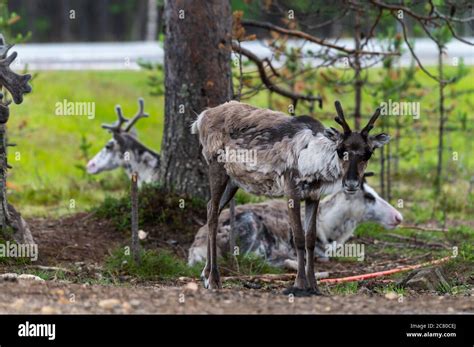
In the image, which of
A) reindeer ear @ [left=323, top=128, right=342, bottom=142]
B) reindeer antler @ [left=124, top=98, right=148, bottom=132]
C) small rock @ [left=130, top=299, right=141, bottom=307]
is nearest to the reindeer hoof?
reindeer ear @ [left=323, top=128, right=342, bottom=142]

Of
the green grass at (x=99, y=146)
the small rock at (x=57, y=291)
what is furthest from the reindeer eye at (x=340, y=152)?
the green grass at (x=99, y=146)

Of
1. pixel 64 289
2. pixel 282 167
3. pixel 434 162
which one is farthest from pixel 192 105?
pixel 434 162

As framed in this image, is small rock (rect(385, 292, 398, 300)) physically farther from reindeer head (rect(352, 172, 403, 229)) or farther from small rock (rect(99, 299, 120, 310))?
reindeer head (rect(352, 172, 403, 229))

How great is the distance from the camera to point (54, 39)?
38000mm

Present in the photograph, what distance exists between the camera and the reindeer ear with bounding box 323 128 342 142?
9094mm

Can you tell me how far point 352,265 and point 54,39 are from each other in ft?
90.5

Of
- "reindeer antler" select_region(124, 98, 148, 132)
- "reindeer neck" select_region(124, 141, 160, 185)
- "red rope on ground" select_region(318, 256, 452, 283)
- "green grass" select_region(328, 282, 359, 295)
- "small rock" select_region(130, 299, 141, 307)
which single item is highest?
"reindeer antler" select_region(124, 98, 148, 132)

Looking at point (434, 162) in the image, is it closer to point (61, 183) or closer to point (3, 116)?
point (61, 183)
